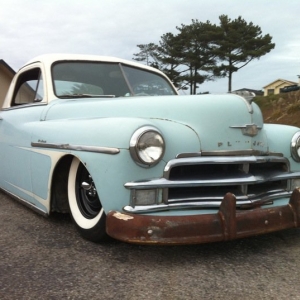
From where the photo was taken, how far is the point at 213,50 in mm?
32938

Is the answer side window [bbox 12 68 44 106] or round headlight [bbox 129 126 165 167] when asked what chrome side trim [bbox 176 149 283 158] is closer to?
round headlight [bbox 129 126 165 167]

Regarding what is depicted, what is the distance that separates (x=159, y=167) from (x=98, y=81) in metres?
1.64

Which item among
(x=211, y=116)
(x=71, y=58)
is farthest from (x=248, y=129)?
(x=71, y=58)

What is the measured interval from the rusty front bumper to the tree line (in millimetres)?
30532

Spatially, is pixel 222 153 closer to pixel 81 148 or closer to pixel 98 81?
pixel 81 148

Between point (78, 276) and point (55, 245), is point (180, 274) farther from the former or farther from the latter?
point (55, 245)

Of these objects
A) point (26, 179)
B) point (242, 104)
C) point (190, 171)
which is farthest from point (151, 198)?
point (26, 179)

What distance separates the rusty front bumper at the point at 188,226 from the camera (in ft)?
7.16

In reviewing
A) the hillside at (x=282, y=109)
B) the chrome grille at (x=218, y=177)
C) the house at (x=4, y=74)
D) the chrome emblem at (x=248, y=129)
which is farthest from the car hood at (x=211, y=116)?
the house at (x=4, y=74)

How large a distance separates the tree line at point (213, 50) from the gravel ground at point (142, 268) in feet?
99.4

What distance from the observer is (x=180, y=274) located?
2166 mm

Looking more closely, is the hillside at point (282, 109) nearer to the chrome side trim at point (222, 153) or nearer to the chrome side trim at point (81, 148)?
the chrome side trim at point (222, 153)

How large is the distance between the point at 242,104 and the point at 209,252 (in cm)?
106

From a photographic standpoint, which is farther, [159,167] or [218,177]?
[218,177]
